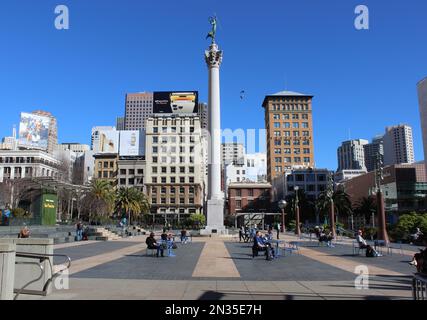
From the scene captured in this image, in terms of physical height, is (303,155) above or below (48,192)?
above

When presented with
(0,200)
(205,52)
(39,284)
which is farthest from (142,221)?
(39,284)

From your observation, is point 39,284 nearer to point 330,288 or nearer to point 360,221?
point 330,288

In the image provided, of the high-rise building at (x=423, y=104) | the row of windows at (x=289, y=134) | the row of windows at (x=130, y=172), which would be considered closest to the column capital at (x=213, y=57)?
the high-rise building at (x=423, y=104)

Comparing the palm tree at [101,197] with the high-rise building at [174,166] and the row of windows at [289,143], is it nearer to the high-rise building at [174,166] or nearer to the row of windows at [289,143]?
the high-rise building at [174,166]

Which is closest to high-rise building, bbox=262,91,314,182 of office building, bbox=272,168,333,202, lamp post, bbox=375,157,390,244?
office building, bbox=272,168,333,202

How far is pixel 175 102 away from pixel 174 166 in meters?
18.7

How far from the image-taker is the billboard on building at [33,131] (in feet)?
372

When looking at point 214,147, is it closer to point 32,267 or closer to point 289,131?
point 32,267

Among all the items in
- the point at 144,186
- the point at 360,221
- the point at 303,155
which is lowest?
the point at 360,221

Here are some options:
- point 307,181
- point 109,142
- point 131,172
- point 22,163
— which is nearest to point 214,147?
point 131,172

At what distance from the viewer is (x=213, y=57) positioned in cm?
5944

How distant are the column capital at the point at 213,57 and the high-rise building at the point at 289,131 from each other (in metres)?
76.3
